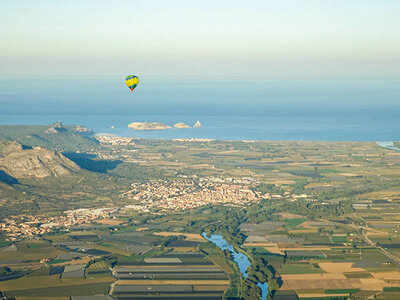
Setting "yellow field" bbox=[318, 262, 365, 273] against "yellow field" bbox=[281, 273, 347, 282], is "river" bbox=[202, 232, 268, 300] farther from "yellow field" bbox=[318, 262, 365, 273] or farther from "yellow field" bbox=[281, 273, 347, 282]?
"yellow field" bbox=[318, 262, 365, 273]

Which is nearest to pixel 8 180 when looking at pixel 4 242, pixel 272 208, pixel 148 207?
pixel 148 207

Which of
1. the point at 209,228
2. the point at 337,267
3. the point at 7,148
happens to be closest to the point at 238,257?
the point at 337,267

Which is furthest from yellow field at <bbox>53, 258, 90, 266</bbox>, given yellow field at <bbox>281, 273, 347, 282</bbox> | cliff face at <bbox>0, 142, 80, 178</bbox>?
cliff face at <bbox>0, 142, 80, 178</bbox>

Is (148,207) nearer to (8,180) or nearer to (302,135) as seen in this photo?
(8,180)

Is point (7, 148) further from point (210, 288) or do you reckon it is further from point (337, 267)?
point (337, 267)

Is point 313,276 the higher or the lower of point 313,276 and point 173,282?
the lower

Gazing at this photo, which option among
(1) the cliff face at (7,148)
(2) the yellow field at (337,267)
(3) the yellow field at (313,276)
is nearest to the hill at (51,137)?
(1) the cliff face at (7,148)
